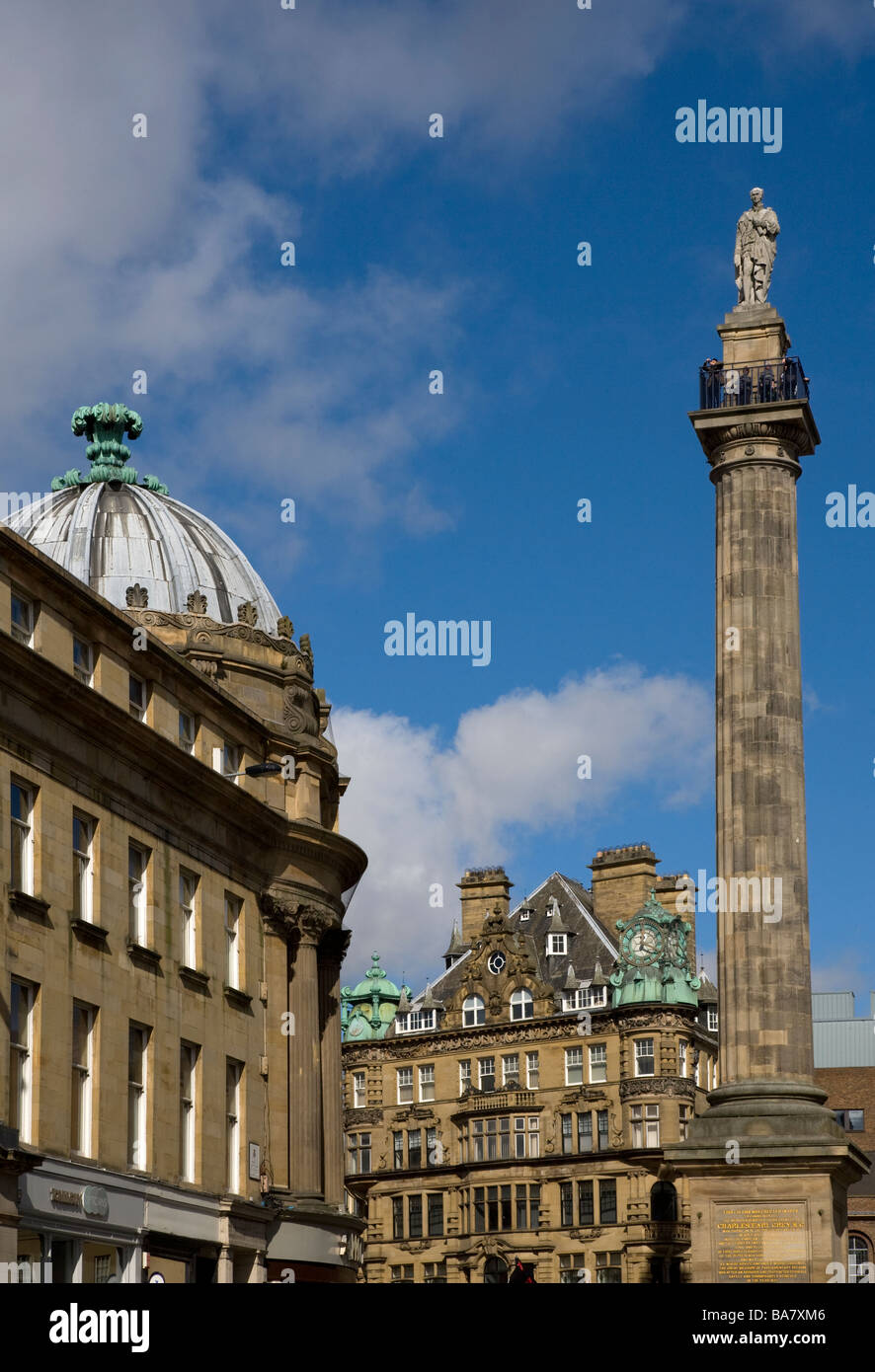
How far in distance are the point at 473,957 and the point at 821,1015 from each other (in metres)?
22.3

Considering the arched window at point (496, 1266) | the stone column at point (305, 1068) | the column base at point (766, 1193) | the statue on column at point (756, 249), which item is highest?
the statue on column at point (756, 249)

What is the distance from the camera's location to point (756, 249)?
44406mm

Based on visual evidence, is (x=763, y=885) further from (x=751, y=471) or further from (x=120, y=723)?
(x=120, y=723)

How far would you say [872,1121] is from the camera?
99375mm

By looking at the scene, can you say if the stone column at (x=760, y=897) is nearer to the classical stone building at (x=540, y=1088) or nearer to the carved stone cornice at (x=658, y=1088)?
the classical stone building at (x=540, y=1088)

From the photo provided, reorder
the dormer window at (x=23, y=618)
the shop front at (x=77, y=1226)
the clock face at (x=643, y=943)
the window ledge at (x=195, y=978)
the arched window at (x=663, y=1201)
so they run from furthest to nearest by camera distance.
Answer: the clock face at (x=643, y=943)
the arched window at (x=663, y=1201)
the window ledge at (x=195, y=978)
the dormer window at (x=23, y=618)
the shop front at (x=77, y=1226)

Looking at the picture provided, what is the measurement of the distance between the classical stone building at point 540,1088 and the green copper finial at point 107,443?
41120 millimetres

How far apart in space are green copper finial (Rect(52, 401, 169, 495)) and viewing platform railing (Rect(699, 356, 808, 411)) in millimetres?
21068

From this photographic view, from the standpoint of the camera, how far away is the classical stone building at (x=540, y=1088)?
292ft

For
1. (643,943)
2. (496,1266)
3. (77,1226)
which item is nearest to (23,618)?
(77,1226)

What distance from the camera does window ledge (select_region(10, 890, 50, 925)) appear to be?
34.5 meters

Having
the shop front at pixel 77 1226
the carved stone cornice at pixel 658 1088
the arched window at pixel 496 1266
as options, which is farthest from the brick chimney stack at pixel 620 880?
the shop front at pixel 77 1226
